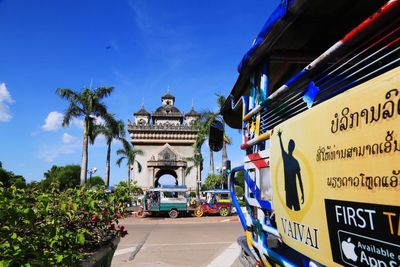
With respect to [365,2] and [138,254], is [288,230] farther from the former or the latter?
[138,254]

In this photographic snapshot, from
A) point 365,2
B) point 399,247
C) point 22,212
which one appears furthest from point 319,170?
point 22,212

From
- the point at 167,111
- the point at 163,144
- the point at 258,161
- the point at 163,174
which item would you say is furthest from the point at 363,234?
the point at 167,111

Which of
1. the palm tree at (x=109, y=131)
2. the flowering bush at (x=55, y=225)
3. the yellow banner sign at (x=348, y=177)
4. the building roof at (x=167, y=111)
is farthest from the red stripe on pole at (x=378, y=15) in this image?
the building roof at (x=167, y=111)

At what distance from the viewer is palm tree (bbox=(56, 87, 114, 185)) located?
97.1ft

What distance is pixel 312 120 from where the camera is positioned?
2168mm

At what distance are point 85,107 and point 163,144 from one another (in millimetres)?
41493

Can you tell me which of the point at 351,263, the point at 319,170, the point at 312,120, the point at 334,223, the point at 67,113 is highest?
the point at 67,113

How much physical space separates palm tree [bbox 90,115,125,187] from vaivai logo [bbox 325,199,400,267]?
27.8 m

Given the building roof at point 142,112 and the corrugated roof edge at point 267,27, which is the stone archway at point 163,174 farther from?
the corrugated roof edge at point 267,27

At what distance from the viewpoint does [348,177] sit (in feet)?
5.88

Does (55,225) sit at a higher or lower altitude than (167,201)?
lower

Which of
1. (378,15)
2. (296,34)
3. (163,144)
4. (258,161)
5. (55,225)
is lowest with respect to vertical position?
(55,225)

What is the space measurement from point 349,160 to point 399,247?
1.40 feet

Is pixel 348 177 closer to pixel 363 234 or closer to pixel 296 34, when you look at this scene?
pixel 363 234
